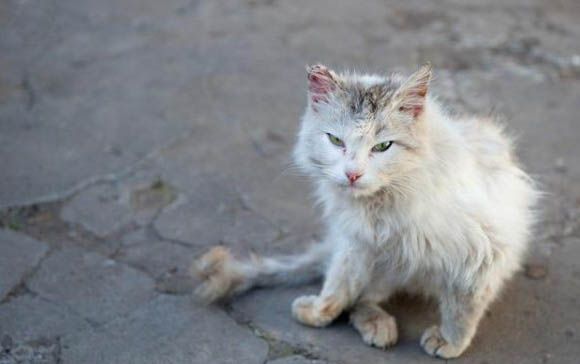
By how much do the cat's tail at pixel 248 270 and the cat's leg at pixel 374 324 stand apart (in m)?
0.30

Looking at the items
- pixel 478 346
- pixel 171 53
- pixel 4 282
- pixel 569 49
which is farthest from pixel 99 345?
pixel 569 49

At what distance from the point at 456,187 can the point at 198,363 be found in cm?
115

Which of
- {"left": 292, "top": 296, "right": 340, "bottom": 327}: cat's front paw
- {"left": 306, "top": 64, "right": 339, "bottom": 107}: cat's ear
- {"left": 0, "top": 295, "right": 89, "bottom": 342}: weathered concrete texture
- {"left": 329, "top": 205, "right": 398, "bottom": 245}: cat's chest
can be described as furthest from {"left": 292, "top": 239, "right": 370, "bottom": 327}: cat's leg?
{"left": 0, "top": 295, "right": 89, "bottom": 342}: weathered concrete texture

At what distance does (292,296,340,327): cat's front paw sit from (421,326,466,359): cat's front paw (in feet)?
1.25

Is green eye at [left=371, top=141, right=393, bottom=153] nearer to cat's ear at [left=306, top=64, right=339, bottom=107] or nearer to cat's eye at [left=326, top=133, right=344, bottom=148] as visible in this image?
cat's eye at [left=326, top=133, right=344, bottom=148]

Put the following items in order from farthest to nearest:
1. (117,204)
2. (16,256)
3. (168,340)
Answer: (117,204) → (16,256) → (168,340)

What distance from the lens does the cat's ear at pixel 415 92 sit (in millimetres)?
2600

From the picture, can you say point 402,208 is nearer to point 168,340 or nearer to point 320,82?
point 320,82

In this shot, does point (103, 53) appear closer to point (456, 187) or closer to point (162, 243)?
point (162, 243)

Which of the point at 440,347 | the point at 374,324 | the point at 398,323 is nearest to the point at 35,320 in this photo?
the point at 374,324

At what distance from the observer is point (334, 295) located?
3.01 m

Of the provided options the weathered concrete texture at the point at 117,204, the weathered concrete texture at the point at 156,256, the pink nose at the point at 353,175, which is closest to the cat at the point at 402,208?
the pink nose at the point at 353,175

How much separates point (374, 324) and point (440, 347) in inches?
10.4

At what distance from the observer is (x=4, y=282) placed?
3201mm
